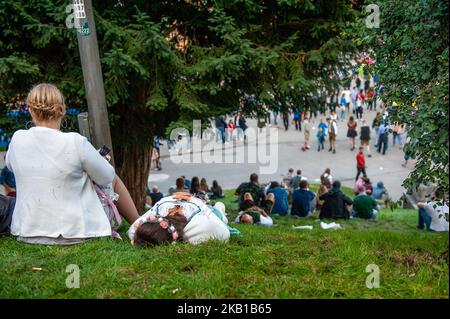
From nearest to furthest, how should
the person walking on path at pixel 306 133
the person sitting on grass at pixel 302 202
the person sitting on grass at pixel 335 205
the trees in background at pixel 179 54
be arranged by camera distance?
the trees in background at pixel 179 54 → the person sitting on grass at pixel 335 205 → the person sitting on grass at pixel 302 202 → the person walking on path at pixel 306 133

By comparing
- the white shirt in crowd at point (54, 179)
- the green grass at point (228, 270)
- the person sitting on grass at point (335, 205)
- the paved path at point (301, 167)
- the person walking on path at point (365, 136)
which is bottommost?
the paved path at point (301, 167)

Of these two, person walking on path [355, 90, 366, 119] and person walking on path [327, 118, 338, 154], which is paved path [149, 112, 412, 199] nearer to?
person walking on path [327, 118, 338, 154]

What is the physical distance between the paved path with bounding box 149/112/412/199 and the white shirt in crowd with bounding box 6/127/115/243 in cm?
1496

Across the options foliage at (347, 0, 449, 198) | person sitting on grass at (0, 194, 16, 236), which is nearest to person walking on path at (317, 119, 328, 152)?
foliage at (347, 0, 449, 198)

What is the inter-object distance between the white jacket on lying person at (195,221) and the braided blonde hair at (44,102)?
119 centimetres

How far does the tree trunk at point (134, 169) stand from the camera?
10.1m

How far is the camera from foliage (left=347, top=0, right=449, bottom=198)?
12.7 ft

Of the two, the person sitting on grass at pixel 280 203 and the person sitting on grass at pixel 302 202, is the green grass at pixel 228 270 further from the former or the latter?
the person sitting on grass at pixel 280 203

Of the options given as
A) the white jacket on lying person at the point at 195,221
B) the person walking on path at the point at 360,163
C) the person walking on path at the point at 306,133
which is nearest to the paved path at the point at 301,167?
the person walking on path at the point at 306,133

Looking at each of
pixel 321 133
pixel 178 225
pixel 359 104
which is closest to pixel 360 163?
pixel 321 133
